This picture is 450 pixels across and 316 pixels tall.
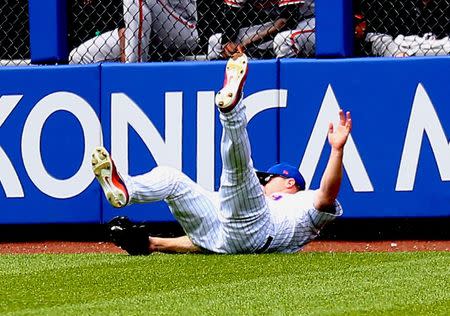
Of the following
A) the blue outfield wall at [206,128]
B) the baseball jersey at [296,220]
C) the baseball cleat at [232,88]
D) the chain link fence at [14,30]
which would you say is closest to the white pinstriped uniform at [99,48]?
the blue outfield wall at [206,128]

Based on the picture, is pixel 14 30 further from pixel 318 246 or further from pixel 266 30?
pixel 318 246

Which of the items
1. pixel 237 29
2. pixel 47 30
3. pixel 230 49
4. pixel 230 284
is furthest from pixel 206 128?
pixel 230 284

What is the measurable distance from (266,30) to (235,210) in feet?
7.78

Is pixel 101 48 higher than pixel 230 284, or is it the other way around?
pixel 101 48

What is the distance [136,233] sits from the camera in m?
7.10

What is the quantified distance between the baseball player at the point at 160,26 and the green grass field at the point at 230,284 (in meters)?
2.17

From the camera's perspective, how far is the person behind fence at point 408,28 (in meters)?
8.57

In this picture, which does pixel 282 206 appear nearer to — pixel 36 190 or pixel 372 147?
pixel 372 147

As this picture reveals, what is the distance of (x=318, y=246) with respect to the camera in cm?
838

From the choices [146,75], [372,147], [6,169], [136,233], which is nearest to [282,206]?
[136,233]

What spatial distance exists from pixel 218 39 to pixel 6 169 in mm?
1838

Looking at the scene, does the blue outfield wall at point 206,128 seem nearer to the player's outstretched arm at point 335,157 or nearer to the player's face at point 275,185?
the player's face at point 275,185

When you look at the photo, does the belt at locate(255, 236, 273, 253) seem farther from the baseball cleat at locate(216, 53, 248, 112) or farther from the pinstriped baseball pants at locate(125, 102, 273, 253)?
the baseball cleat at locate(216, 53, 248, 112)

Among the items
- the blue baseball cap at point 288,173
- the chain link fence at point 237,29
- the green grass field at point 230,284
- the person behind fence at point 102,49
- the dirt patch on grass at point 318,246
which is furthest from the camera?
the person behind fence at point 102,49
